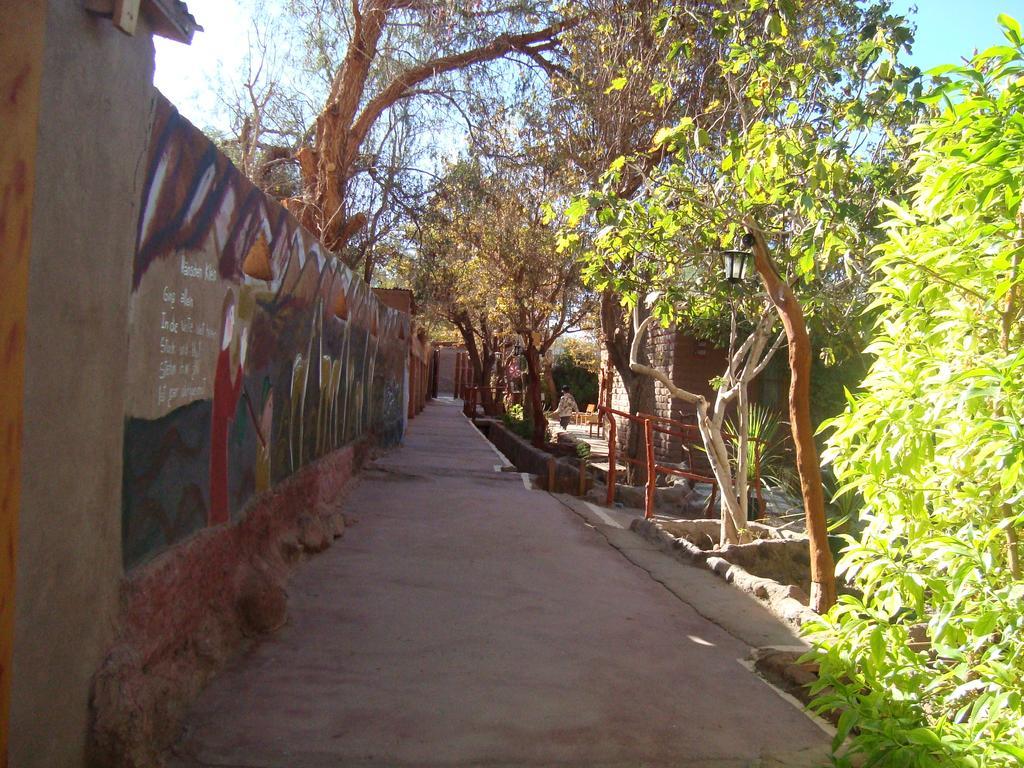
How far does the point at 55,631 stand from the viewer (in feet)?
8.69

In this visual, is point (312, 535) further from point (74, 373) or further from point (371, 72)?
point (371, 72)

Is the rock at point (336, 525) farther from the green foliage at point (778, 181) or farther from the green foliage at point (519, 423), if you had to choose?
the green foliage at point (519, 423)

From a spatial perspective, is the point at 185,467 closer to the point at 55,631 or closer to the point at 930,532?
the point at 55,631

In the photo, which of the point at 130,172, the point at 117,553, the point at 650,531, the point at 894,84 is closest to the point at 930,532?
the point at 117,553

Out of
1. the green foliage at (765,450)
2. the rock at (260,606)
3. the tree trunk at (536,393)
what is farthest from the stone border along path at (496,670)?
the tree trunk at (536,393)

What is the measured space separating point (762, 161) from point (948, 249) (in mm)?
2596

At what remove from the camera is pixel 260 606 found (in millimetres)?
4707

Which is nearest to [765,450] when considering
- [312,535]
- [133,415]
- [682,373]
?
[682,373]

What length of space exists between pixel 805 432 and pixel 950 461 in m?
2.49

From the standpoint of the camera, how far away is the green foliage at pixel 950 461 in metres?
2.85

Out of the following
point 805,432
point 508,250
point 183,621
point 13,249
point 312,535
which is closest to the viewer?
point 13,249

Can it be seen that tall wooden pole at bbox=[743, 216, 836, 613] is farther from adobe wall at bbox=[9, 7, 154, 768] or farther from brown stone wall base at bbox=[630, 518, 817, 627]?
adobe wall at bbox=[9, 7, 154, 768]

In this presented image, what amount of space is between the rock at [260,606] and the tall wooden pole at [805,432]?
3.09m

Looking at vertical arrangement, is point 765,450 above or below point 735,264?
below
